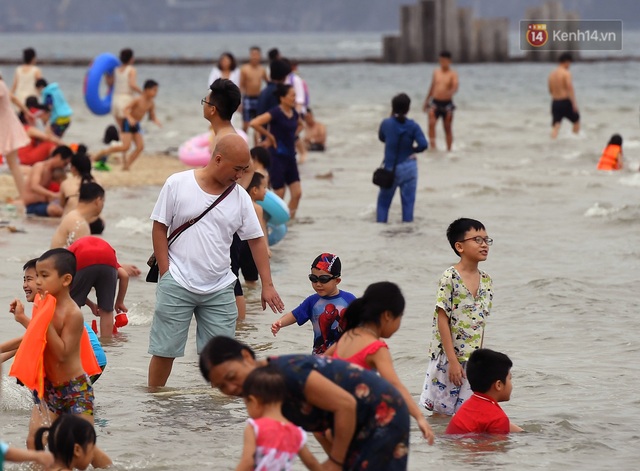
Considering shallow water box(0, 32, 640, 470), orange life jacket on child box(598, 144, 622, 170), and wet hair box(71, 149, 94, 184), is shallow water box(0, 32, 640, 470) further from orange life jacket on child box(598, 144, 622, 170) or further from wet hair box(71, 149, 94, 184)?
wet hair box(71, 149, 94, 184)

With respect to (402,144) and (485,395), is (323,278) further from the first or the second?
(402,144)

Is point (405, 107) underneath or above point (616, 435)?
above

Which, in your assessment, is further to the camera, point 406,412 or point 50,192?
point 50,192

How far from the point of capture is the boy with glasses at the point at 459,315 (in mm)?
6449

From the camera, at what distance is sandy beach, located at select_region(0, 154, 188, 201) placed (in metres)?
15.7

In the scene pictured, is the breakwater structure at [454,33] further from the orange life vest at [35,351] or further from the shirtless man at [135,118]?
the orange life vest at [35,351]

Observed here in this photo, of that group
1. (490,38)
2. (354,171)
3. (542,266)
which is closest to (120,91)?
(354,171)

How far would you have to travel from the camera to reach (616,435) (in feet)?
21.7

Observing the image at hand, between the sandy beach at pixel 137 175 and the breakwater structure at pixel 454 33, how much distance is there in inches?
1299

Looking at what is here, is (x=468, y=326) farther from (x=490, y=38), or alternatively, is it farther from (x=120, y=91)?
(x=490, y=38)

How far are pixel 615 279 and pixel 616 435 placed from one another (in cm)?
452

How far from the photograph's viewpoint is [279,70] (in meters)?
12.7

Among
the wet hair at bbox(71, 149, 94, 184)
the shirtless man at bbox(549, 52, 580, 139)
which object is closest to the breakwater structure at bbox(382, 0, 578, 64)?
the shirtless man at bbox(549, 52, 580, 139)

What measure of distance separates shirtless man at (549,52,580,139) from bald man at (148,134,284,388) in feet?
55.3
